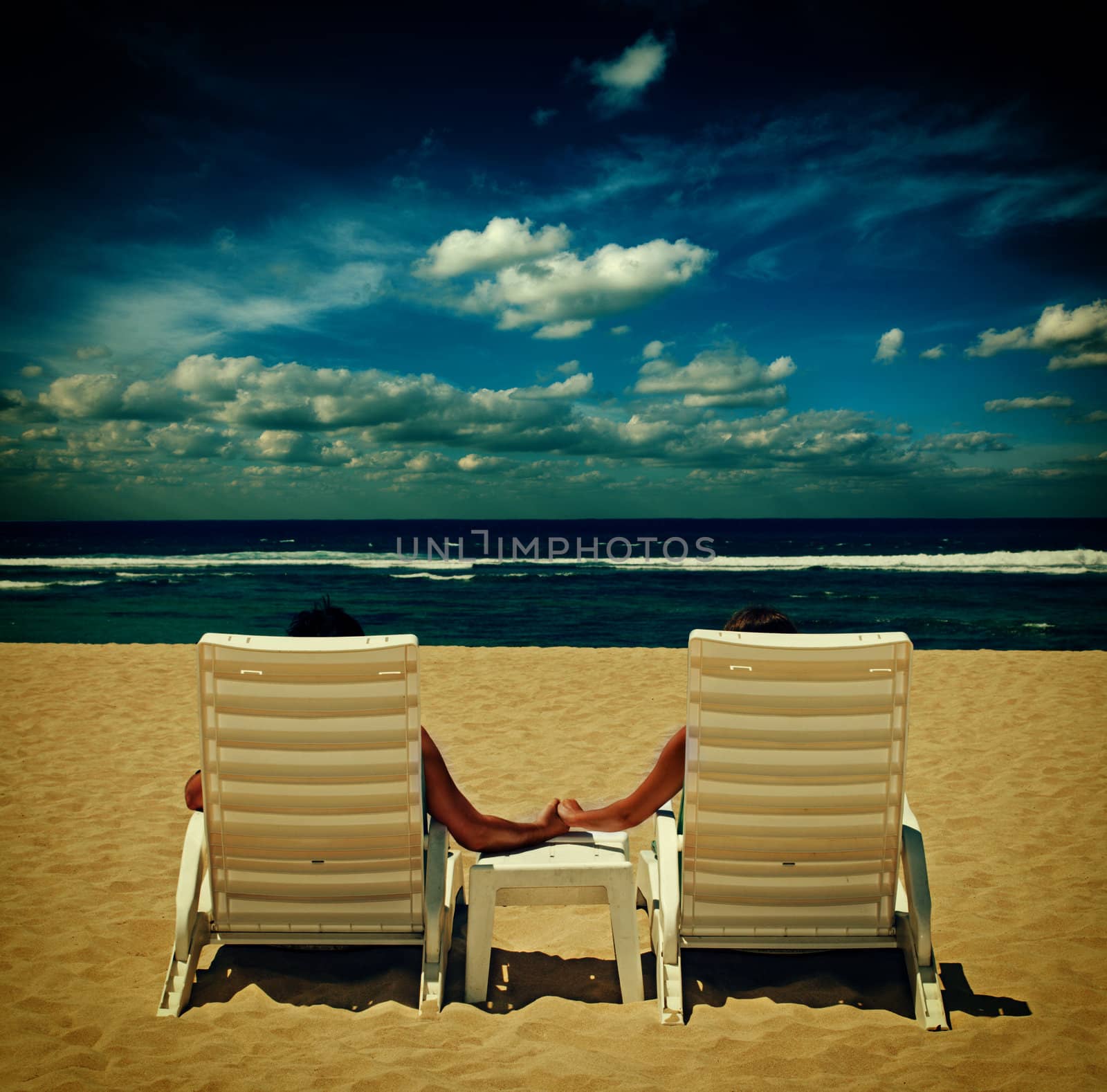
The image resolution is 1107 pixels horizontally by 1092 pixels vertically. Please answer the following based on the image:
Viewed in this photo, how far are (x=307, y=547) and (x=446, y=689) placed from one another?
43.7m

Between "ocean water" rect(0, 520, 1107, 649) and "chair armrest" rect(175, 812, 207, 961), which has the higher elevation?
"chair armrest" rect(175, 812, 207, 961)

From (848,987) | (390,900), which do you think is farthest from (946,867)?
(390,900)

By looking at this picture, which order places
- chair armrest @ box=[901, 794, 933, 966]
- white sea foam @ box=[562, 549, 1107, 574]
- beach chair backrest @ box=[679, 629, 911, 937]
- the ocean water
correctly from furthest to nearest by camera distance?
white sea foam @ box=[562, 549, 1107, 574] → the ocean water → chair armrest @ box=[901, 794, 933, 966] → beach chair backrest @ box=[679, 629, 911, 937]

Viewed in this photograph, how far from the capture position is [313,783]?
237 cm

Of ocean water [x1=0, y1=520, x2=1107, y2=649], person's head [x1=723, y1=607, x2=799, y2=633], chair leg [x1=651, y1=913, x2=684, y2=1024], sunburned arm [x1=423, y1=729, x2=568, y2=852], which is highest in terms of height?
person's head [x1=723, y1=607, x2=799, y2=633]

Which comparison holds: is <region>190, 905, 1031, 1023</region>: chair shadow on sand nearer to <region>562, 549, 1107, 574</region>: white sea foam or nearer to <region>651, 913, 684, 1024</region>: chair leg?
<region>651, 913, 684, 1024</region>: chair leg

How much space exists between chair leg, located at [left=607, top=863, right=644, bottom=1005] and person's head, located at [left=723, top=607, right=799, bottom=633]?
0.88 m

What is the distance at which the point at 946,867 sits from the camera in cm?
396

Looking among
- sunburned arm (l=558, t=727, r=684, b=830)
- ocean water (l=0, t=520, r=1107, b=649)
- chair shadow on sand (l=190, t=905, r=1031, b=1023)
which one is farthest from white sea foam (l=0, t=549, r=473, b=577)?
sunburned arm (l=558, t=727, r=684, b=830)

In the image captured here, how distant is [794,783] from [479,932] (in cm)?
113

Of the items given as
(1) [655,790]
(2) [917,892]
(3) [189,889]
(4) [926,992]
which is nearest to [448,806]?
(1) [655,790]

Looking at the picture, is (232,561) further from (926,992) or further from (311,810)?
(926,992)

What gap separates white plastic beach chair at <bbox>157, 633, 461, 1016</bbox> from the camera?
2.29 m

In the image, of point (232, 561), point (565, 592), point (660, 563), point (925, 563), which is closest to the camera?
point (565, 592)
